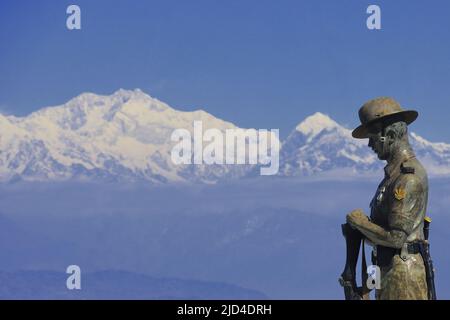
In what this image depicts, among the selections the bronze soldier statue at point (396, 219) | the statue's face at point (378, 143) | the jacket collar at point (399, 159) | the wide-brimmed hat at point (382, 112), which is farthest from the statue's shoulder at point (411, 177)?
the wide-brimmed hat at point (382, 112)

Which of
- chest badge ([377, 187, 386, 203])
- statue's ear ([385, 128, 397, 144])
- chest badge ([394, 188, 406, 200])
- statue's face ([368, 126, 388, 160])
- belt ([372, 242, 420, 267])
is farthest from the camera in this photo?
statue's face ([368, 126, 388, 160])

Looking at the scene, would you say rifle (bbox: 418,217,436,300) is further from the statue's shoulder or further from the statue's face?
the statue's face

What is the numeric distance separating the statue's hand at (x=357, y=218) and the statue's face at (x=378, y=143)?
1.13 metres

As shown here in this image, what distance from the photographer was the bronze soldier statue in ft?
67.1

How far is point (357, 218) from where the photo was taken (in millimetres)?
20578

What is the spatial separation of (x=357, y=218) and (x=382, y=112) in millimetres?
1811

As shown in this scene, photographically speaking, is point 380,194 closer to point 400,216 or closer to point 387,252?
point 400,216

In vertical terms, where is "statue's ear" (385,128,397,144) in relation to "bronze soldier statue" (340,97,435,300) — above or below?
above

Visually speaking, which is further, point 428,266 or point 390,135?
point 390,135

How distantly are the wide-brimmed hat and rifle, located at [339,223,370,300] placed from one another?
5.77 ft

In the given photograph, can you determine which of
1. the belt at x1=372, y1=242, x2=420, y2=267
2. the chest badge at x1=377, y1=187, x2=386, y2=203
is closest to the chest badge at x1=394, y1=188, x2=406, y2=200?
the chest badge at x1=377, y1=187, x2=386, y2=203

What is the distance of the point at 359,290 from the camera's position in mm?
20969

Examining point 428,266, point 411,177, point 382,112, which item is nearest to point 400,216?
point 411,177
